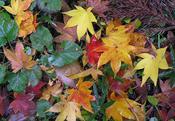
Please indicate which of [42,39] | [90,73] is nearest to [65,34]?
[42,39]

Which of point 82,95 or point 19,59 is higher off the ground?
point 19,59

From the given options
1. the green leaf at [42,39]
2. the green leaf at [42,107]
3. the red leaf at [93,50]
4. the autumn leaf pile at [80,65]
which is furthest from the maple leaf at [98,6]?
the green leaf at [42,107]

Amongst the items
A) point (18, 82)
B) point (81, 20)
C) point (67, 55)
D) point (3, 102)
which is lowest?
point (3, 102)

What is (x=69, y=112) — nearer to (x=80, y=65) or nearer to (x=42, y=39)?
(x=80, y=65)

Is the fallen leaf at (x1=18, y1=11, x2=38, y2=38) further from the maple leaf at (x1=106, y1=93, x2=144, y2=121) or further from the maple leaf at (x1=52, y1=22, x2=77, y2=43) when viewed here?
the maple leaf at (x1=106, y1=93, x2=144, y2=121)

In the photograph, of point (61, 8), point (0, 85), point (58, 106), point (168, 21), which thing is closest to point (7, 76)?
point (0, 85)

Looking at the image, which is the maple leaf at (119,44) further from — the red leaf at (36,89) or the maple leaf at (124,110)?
the red leaf at (36,89)
